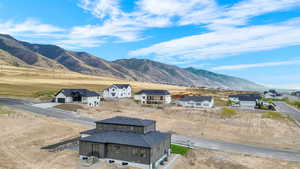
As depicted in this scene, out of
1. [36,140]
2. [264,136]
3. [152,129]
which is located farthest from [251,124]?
[36,140]

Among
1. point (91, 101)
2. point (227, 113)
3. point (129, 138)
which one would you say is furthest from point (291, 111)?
point (129, 138)

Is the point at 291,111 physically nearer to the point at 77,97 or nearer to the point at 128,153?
the point at 128,153

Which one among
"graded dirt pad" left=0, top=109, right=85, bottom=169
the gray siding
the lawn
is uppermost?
the gray siding

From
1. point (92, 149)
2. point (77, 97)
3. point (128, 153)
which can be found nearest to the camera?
point (128, 153)

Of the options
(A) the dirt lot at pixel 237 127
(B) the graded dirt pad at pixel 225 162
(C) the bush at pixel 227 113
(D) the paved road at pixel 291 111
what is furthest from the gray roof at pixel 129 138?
(D) the paved road at pixel 291 111

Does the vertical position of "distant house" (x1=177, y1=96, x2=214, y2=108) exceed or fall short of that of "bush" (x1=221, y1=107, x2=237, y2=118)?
it exceeds it

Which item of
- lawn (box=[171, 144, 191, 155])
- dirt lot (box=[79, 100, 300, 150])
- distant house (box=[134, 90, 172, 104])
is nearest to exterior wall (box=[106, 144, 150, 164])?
lawn (box=[171, 144, 191, 155])

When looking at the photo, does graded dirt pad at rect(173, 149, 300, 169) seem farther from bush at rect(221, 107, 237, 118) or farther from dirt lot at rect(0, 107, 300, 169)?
bush at rect(221, 107, 237, 118)
